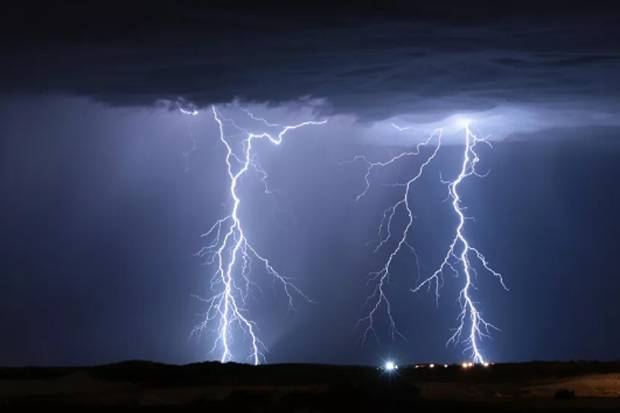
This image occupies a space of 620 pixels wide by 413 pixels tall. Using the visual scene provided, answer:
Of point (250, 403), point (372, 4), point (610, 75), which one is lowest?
point (250, 403)

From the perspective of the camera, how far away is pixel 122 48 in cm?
2025

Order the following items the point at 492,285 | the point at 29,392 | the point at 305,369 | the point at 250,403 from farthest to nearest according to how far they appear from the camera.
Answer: the point at 492,285, the point at 305,369, the point at 29,392, the point at 250,403

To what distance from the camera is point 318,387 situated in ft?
60.2

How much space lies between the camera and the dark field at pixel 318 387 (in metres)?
16.5

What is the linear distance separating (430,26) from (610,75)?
5.04 metres

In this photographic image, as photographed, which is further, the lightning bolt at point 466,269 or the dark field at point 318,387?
the lightning bolt at point 466,269

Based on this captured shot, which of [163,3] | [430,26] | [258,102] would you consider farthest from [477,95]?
[163,3]

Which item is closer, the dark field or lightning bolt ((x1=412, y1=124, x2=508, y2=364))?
the dark field

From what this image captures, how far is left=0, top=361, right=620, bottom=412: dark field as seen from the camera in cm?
1645

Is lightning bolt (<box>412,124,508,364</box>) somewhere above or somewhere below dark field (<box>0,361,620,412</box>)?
above

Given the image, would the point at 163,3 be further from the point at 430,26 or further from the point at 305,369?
the point at 305,369

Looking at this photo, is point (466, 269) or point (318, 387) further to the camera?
point (466, 269)

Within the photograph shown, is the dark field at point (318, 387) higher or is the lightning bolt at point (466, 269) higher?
the lightning bolt at point (466, 269)

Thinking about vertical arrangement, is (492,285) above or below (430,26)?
above
